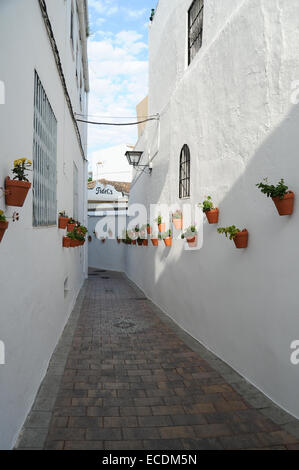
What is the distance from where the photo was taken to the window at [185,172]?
7.25m

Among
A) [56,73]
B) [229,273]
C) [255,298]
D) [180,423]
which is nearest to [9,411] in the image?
[180,423]

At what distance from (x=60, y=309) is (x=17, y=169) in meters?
4.11

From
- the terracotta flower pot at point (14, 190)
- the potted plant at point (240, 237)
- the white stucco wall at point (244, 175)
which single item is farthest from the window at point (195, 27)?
the terracotta flower pot at point (14, 190)

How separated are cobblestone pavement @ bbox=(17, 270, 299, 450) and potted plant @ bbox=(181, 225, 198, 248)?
1669 millimetres

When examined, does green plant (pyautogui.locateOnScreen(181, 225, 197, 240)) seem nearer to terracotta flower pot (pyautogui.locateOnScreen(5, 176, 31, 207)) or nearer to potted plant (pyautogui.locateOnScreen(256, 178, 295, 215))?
potted plant (pyautogui.locateOnScreen(256, 178, 295, 215))

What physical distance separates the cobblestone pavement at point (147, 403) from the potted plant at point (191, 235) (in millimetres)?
1669

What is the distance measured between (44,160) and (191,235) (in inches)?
110

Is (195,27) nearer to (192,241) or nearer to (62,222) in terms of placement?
(192,241)

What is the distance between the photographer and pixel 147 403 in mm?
4047

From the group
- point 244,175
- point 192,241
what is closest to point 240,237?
point 244,175

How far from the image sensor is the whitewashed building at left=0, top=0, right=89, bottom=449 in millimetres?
2893

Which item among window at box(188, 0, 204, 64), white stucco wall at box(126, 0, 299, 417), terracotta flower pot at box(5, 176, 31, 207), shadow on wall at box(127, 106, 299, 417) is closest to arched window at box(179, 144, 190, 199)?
white stucco wall at box(126, 0, 299, 417)

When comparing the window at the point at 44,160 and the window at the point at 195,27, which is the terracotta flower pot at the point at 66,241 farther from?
the window at the point at 195,27
